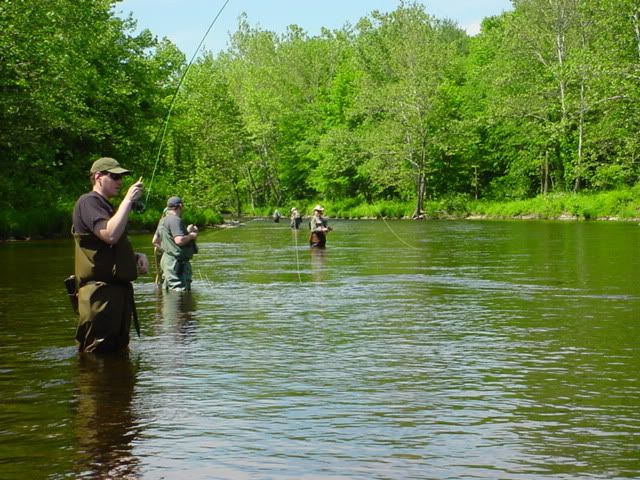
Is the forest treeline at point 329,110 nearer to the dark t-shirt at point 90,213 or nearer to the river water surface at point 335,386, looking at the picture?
the river water surface at point 335,386

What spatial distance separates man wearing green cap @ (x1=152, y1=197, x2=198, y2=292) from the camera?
16.3m

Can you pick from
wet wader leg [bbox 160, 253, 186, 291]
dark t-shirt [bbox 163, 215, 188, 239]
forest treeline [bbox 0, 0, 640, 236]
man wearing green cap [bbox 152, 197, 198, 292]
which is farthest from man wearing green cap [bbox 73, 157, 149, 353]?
forest treeline [bbox 0, 0, 640, 236]

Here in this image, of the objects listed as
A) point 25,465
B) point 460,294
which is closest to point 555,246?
point 460,294

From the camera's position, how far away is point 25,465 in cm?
616

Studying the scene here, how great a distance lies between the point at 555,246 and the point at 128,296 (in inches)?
960

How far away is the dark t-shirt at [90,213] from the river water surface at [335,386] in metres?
1.33

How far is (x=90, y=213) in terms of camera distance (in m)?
9.12

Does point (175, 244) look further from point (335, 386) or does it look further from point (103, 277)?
point (335, 386)

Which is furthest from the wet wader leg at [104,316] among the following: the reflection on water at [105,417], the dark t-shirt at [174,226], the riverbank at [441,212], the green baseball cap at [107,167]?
the riverbank at [441,212]

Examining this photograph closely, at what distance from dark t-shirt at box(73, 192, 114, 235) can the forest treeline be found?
15.3m

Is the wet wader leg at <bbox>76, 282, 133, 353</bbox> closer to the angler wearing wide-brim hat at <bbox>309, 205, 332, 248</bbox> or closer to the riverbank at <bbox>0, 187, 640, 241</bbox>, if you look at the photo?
the angler wearing wide-brim hat at <bbox>309, 205, 332, 248</bbox>

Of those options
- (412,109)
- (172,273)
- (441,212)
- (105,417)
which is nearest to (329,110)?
(412,109)

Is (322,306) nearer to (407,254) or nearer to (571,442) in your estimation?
(571,442)

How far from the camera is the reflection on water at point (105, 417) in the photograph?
608 cm
